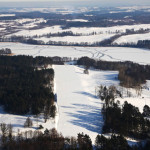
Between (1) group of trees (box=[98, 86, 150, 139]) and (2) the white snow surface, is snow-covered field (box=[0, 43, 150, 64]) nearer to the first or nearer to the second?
(2) the white snow surface

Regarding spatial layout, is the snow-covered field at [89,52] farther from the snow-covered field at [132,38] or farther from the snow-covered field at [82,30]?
the snow-covered field at [82,30]

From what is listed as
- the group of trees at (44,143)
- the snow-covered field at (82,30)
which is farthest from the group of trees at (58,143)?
the snow-covered field at (82,30)

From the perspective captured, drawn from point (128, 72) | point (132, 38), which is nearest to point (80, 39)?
point (132, 38)

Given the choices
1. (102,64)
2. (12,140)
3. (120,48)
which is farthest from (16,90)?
(120,48)

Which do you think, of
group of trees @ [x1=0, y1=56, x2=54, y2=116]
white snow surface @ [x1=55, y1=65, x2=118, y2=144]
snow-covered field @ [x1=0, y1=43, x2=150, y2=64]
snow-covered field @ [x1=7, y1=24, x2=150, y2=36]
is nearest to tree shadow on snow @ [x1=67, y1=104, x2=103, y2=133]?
white snow surface @ [x1=55, y1=65, x2=118, y2=144]

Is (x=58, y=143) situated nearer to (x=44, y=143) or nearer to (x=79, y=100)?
(x=44, y=143)

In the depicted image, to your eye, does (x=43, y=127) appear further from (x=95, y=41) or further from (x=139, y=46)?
(x=95, y=41)
